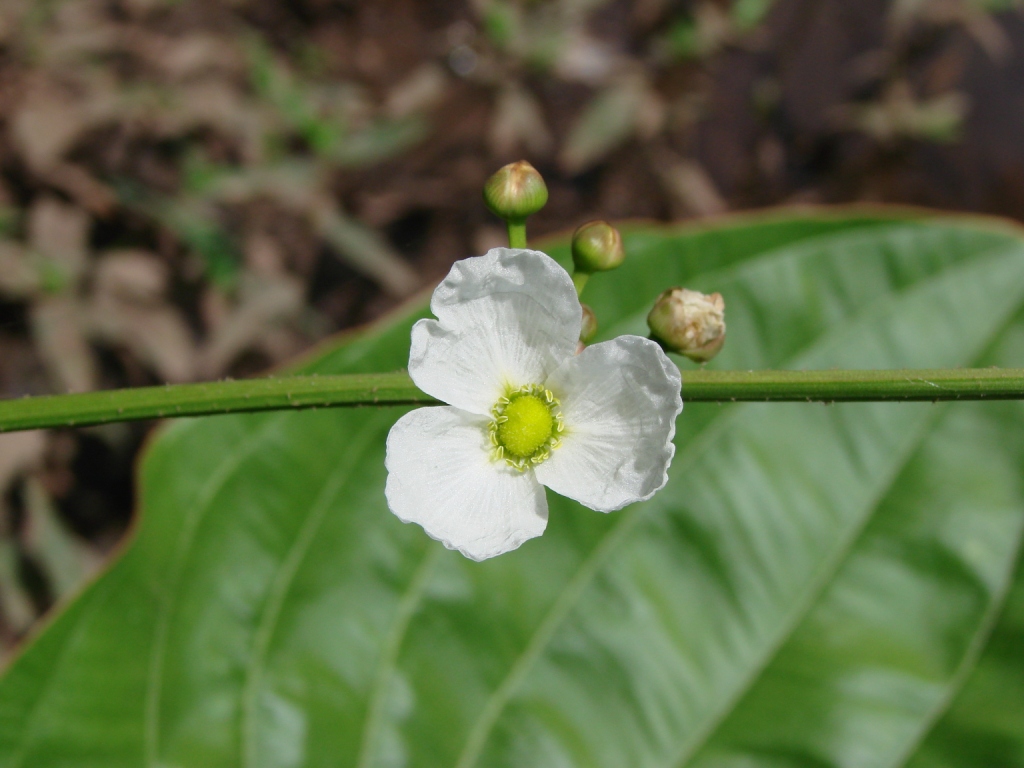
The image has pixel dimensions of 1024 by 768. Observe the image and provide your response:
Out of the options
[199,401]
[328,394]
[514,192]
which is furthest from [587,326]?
[199,401]

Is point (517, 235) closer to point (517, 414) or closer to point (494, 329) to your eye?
point (494, 329)

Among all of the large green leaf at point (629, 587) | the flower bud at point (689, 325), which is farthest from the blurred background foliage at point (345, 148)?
the flower bud at point (689, 325)

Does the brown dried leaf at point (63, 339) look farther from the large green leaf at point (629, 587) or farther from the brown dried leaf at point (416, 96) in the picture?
the brown dried leaf at point (416, 96)

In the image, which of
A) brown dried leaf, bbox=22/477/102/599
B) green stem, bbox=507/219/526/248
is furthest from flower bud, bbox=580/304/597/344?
brown dried leaf, bbox=22/477/102/599

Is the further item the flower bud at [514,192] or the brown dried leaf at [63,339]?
the brown dried leaf at [63,339]

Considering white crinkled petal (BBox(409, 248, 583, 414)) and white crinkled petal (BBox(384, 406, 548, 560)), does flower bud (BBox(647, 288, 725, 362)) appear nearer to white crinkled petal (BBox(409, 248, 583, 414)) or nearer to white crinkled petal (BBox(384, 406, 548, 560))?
white crinkled petal (BBox(409, 248, 583, 414))

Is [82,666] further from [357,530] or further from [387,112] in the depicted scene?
[387,112]

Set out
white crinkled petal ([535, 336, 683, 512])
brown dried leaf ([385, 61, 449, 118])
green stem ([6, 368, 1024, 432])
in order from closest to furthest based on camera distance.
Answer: green stem ([6, 368, 1024, 432]) < white crinkled petal ([535, 336, 683, 512]) < brown dried leaf ([385, 61, 449, 118])

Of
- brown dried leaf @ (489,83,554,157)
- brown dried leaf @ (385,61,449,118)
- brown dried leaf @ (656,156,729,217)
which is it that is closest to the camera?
brown dried leaf @ (385,61,449,118)
